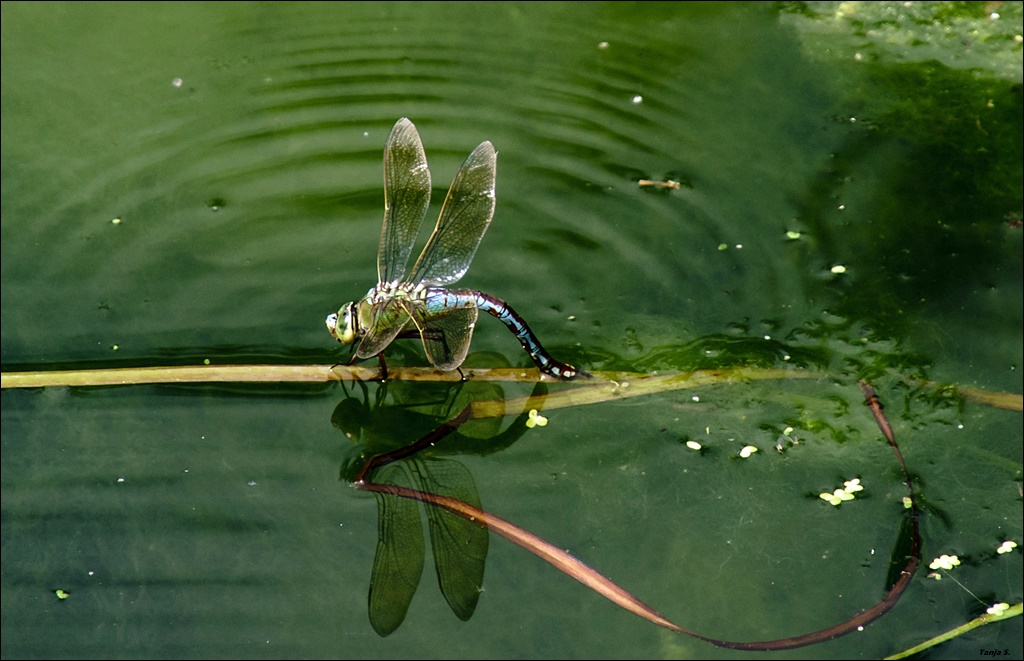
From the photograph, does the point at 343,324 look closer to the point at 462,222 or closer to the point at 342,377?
the point at 342,377

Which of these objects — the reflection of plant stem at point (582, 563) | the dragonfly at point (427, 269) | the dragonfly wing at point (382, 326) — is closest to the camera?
the reflection of plant stem at point (582, 563)

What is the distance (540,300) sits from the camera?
3.46 meters

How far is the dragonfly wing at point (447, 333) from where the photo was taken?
3.04 meters

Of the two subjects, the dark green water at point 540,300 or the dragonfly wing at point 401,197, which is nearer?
the dark green water at point 540,300

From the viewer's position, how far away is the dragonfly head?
319cm

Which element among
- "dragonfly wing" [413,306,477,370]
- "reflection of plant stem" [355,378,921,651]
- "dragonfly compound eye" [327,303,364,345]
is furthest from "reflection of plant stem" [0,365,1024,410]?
"dragonfly wing" [413,306,477,370]

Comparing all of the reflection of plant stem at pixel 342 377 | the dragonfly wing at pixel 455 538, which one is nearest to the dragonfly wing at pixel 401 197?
the reflection of plant stem at pixel 342 377

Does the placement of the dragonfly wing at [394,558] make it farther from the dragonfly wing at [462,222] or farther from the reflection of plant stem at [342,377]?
the dragonfly wing at [462,222]

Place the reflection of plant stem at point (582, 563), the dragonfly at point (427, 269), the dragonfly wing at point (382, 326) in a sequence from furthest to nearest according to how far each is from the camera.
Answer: the dragonfly at point (427, 269), the dragonfly wing at point (382, 326), the reflection of plant stem at point (582, 563)

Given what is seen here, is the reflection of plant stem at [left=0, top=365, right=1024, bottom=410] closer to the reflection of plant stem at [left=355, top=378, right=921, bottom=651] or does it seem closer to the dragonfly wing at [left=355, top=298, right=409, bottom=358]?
the reflection of plant stem at [left=355, top=378, right=921, bottom=651]

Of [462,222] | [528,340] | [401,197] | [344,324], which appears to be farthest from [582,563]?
[401,197]

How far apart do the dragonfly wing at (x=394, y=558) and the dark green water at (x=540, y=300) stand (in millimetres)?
58

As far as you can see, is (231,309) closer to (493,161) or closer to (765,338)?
(493,161)

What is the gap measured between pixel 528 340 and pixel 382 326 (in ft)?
1.74
